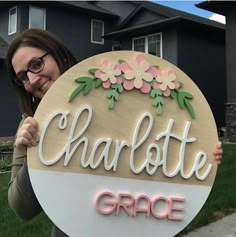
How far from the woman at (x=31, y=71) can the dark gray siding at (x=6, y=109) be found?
1593 cm

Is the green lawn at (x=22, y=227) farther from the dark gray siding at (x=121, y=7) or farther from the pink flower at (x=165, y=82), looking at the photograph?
the dark gray siding at (x=121, y=7)

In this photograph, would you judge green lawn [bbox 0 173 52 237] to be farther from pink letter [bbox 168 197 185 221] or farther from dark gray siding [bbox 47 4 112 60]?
dark gray siding [bbox 47 4 112 60]

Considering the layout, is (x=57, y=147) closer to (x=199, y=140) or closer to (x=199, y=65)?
(x=199, y=140)

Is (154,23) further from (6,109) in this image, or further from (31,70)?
(31,70)

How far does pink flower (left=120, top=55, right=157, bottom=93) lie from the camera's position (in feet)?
5.26

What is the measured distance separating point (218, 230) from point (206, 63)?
46.4 ft

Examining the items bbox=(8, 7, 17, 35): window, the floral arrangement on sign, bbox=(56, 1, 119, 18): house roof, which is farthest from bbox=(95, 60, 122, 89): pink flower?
bbox=(56, 1, 119, 18): house roof

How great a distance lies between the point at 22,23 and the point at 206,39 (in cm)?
776

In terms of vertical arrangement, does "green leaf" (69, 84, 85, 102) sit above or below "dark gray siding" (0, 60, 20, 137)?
below

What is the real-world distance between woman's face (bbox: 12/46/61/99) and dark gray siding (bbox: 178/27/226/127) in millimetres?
15585

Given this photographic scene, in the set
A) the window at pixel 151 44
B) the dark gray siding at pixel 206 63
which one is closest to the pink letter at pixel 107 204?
the dark gray siding at pixel 206 63

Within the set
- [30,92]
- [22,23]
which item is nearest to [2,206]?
[30,92]

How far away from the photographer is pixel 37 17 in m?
18.3

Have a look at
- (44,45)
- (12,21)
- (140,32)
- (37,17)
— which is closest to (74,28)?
(37,17)
